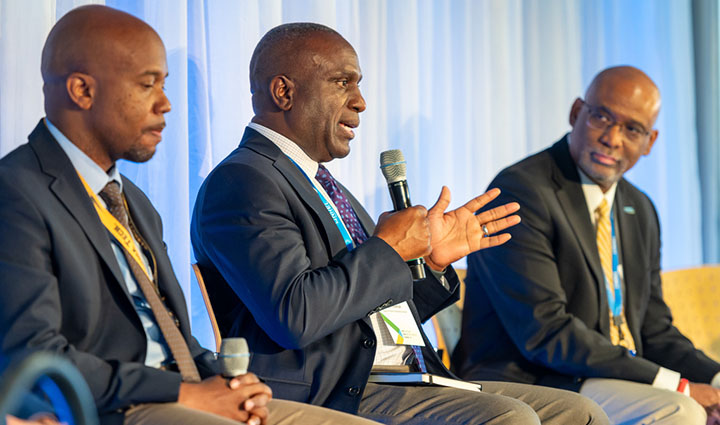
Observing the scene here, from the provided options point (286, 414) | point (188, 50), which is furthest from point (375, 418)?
point (188, 50)

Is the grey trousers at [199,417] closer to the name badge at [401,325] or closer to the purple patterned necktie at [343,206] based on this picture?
the name badge at [401,325]

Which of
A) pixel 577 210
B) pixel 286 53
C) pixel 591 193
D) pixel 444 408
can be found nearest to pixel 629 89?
pixel 591 193

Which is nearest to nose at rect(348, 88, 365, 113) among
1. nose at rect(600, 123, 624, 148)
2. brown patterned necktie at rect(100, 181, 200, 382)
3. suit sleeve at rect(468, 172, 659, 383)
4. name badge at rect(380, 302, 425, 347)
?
name badge at rect(380, 302, 425, 347)

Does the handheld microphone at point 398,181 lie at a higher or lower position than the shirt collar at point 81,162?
lower

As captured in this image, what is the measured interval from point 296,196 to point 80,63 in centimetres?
77

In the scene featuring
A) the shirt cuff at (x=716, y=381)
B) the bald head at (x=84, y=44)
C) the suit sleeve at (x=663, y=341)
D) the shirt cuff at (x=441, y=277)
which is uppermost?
the bald head at (x=84, y=44)

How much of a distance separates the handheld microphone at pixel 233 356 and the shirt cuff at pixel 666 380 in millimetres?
1866

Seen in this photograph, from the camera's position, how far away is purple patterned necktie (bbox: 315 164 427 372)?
267 centimetres

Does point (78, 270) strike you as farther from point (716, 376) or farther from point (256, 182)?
point (716, 376)

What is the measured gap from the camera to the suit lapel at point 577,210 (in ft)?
11.2

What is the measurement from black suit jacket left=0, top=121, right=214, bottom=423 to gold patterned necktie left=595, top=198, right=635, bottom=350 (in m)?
2.14

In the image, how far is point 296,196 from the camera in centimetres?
255

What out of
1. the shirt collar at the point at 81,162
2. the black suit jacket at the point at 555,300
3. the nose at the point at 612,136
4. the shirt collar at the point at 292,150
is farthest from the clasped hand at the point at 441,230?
the nose at the point at 612,136

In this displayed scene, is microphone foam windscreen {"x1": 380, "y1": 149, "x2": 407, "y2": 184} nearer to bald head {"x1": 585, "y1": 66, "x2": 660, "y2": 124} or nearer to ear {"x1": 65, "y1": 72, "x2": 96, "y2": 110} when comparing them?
ear {"x1": 65, "y1": 72, "x2": 96, "y2": 110}
